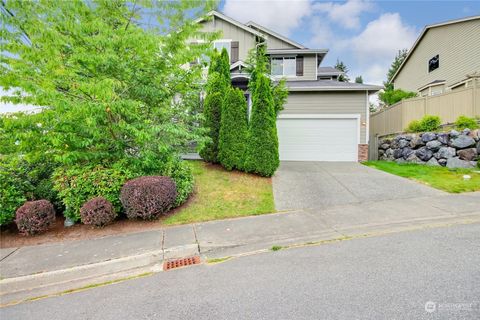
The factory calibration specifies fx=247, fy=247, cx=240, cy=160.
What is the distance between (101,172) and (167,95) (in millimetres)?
2369

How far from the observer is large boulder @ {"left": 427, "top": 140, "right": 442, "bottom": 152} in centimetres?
932

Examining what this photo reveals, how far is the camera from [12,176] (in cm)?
543

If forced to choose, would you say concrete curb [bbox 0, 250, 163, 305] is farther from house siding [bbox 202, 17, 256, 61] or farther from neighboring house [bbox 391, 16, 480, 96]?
neighboring house [bbox 391, 16, 480, 96]

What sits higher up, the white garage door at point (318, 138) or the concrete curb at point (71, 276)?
the white garage door at point (318, 138)

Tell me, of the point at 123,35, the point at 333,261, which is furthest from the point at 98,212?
the point at 333,261

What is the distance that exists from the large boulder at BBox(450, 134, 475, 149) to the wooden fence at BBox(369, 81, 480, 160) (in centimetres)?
107

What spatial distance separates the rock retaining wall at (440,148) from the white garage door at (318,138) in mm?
1910

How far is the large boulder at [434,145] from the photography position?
9.32 m

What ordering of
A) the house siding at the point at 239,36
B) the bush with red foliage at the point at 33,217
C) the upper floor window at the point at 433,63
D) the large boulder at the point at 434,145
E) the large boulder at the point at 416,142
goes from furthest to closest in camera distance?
the upper floor window at the point at 433,63, the house siding at the point at 239,36, the large boulder at the point at 416,142, the large boulder at the point at 434,145, the bush with red foliage at the point at 33,217

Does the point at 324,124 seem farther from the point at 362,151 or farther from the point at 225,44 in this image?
the point at 225,44

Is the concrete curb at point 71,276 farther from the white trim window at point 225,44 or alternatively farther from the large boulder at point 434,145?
the white trim window at point 225,44

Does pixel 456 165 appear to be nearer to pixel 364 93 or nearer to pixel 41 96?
pixel 364 93

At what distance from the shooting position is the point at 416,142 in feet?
33.5

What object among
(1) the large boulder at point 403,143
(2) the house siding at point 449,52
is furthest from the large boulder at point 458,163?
(2) the house siding at point 449,52
